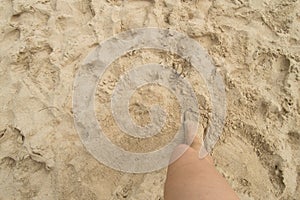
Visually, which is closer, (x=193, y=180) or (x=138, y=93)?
(x=193, y=180)

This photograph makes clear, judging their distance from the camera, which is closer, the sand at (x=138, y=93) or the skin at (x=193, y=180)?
the skin at (x=193, y=180)

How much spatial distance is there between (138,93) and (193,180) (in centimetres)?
63

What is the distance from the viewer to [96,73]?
1803mm

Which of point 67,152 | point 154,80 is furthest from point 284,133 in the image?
point 67,152

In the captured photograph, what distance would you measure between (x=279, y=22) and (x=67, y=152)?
127cm

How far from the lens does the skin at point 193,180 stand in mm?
1201

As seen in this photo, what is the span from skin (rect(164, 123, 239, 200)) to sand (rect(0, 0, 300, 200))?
0.21 metres

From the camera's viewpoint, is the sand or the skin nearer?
the skin

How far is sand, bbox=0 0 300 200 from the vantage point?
1.61 m

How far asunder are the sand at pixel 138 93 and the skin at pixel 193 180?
0.21 meters

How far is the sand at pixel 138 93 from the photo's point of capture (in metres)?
1.61

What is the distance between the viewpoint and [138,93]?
177 cm

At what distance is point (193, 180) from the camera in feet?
4.20

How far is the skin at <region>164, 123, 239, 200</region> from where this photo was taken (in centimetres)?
120
